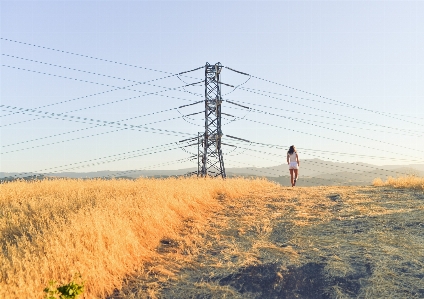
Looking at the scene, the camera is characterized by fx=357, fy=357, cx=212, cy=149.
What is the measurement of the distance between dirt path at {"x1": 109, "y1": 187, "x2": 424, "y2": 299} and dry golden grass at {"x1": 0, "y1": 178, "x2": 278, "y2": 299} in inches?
8.8

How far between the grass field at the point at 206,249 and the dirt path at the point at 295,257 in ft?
0.06

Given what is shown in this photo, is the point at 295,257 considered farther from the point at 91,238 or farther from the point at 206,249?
the point at 91,238

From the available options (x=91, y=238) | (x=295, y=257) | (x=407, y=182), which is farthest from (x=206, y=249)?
(x=407, y=182)

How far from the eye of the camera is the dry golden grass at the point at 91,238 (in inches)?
205

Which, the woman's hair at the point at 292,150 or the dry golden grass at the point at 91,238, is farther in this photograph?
the woman's hair at the point at 292,150

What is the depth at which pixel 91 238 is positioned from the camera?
6035mm

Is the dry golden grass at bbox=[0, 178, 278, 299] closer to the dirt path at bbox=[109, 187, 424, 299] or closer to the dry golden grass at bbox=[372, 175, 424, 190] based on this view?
the dirt path at bbox=[109, 187, 424, 299]

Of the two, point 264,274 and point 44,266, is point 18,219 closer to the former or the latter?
point 44,266

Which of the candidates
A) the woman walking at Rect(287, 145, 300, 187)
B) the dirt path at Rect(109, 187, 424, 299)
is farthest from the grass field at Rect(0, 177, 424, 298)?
the woman walking at Rect(287, 145, 300, 187)

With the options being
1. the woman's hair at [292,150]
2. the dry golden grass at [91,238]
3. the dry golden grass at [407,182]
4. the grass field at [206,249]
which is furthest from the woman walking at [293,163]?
the dry golden grass at [91,238]

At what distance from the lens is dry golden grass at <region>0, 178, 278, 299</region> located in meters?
5.20

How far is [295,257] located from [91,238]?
358 centimetres

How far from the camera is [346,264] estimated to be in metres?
6.01

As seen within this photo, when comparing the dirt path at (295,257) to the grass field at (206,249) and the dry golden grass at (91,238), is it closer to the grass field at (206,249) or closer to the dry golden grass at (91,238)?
the grass field at (206,249)
